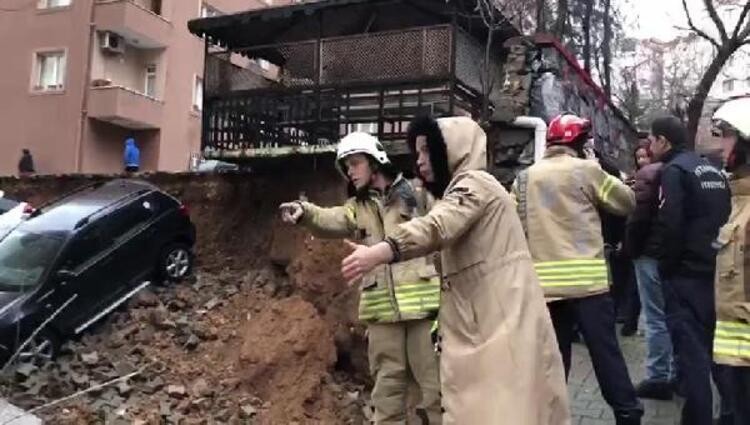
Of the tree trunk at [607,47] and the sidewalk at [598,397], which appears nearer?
the sidewalk at [598,397]

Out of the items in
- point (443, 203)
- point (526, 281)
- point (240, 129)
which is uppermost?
point (240, 129)

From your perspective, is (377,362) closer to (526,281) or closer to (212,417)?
(526,281)

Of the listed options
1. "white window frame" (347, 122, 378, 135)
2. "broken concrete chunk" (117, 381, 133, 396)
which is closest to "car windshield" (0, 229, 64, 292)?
"broken concrete chunk" (117, 381, 133, 396)

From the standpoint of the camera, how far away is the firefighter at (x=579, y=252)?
15.8 ft

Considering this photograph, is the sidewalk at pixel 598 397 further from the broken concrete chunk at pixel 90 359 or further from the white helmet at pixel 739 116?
the broken concrete chunk at pixel 90 359

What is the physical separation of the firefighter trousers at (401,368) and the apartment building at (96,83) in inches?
872

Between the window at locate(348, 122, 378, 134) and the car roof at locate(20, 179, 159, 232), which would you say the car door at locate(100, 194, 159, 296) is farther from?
the window at locate(348, 122, 378, 134)

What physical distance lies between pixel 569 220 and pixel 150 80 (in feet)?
82.6

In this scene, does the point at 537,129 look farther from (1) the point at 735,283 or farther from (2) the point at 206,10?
(2) the point at 206,10

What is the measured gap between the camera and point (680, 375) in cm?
496

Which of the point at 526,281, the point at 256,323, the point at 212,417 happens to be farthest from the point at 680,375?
the point at 256,323

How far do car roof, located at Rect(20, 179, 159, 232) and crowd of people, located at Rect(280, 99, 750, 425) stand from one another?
20.2 feet

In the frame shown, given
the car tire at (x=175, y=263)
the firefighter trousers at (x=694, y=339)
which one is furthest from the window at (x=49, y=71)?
the firefighter trousers at (x=694, y=339)

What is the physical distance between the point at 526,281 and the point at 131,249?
26.7 ft
